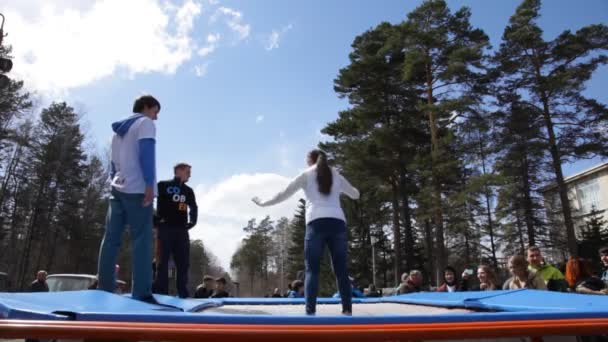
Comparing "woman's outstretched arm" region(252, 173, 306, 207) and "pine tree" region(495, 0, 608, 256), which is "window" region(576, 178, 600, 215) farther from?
"woman's outstretched arm" region(252, 173, 306, 207)

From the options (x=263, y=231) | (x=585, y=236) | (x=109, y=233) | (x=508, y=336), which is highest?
(x=263, y=231)

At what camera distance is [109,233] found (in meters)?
3.27

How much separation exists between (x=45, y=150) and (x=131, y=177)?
3024 cm

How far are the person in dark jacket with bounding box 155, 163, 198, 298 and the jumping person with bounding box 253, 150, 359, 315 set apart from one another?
4.82 feet

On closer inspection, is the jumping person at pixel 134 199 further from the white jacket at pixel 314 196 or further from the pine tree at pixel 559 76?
the pine tree at pixel 559 76

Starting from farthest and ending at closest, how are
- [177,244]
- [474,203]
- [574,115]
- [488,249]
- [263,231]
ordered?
1. [263,231]
2. [488,249]
3. [574,115]
4. [474,203]
5. [177,244]

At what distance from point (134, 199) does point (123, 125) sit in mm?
608

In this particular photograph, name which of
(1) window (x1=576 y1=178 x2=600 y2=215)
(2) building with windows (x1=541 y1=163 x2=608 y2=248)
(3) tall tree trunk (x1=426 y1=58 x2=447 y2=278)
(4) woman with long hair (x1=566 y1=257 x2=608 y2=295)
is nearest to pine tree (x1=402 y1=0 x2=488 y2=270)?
(3) tall tree trunk (x1=426 y1=58 x2=447 y2=278)

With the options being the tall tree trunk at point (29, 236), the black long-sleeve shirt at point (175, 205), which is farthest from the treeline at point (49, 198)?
the black long-sleeve shirt at point (175, 205)

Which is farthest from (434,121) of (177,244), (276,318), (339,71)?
(276,318)

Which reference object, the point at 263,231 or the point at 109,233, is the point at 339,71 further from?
the point at 263,231

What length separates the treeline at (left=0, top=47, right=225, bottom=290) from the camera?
89.8ft

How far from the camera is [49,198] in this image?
28.6 m

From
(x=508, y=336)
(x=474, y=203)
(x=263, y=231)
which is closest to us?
(x=508, y=336)
